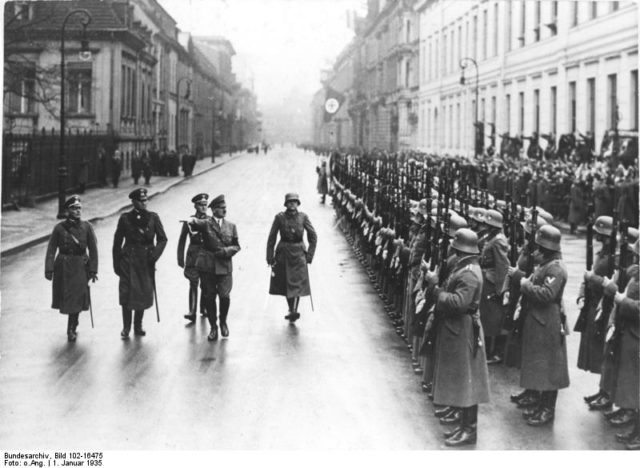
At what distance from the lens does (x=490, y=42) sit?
44844mm

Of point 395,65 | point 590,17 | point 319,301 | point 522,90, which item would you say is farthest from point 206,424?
point 395,65

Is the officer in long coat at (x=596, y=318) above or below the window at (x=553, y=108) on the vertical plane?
below

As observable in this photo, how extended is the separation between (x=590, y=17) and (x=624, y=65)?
11.0ft

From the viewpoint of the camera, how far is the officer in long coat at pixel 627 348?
23.9 feet

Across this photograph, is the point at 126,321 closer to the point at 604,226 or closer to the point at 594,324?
the point at 594,324

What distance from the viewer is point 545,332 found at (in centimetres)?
806

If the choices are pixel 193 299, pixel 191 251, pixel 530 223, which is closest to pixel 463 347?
pixel 530 223

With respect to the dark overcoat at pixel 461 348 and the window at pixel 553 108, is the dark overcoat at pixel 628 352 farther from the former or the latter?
the window at pixel 553 108

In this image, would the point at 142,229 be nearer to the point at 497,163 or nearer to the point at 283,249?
the point at 283,249

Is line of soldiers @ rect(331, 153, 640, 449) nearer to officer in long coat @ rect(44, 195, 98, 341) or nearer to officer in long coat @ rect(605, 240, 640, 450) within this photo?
officer in long coat @ rect(605, 240, 640, 450)

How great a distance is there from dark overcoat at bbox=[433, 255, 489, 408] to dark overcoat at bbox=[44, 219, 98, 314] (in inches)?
209

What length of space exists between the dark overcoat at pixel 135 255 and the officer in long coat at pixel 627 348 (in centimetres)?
596

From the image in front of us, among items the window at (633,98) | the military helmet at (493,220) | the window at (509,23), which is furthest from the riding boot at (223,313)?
the window at (509,23)

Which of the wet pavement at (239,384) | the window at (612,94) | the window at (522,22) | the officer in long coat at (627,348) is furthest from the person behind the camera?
the window at (522,22)
